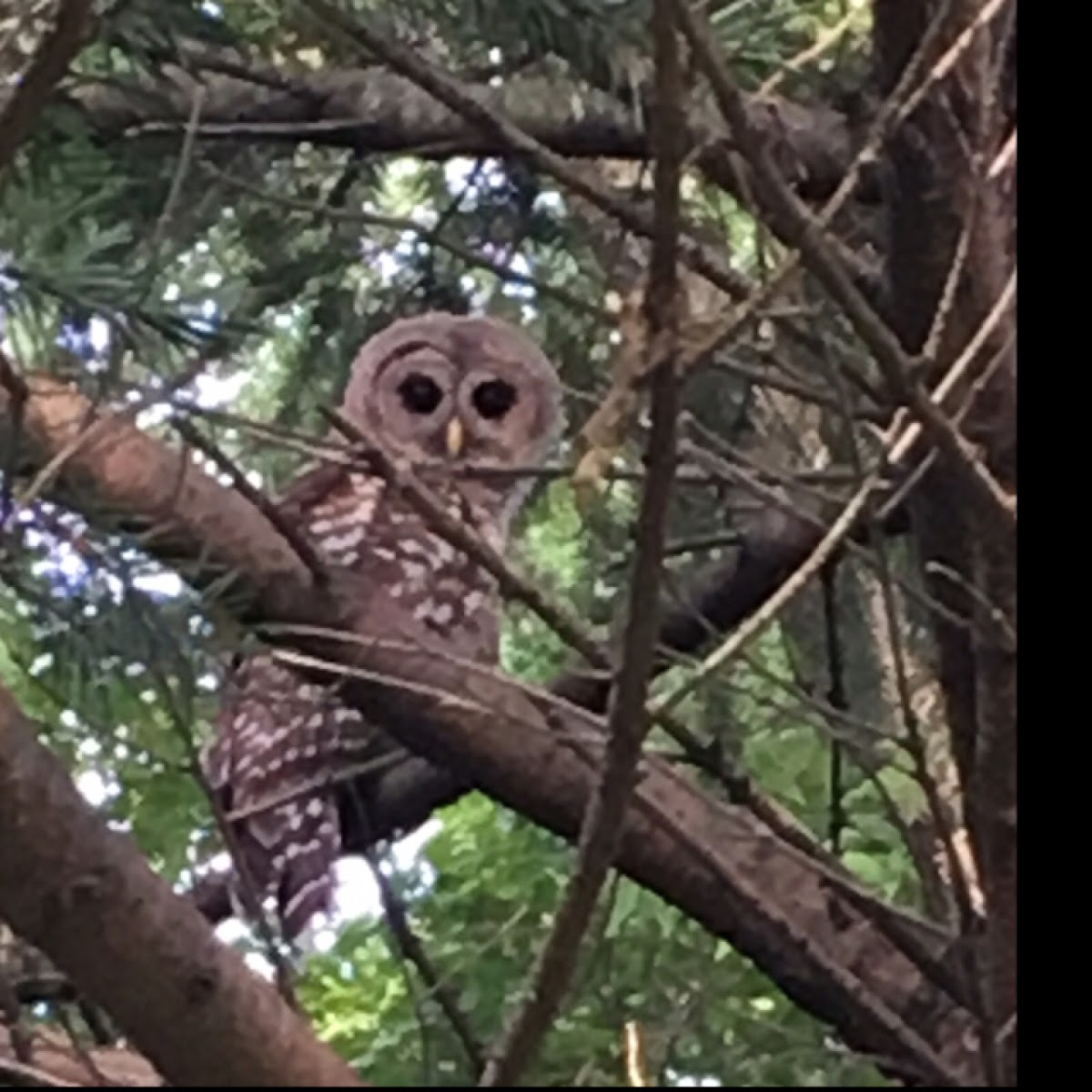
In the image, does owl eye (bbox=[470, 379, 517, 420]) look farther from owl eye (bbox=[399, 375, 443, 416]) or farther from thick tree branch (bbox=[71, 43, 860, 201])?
thick tree branch (bbox=[71, 43, 860, 201])

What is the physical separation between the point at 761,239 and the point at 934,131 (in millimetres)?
144

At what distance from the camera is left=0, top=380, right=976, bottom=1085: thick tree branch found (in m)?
1.69

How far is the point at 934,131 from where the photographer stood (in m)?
1.43

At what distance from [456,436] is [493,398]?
146 mm

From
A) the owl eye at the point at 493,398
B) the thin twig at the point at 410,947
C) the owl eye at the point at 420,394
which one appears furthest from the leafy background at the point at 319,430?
the owl eye at the point at 420,394

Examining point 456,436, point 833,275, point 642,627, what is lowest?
point 642,627

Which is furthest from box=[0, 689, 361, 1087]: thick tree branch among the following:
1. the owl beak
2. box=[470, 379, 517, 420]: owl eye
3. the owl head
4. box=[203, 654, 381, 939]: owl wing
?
the owl beak

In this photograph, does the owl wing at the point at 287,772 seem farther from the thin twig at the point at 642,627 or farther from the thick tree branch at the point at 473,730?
the thin twig at the point at 642,627

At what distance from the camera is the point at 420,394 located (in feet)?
11.0

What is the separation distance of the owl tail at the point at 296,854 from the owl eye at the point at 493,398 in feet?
2.52

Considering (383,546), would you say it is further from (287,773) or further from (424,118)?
(424,118)

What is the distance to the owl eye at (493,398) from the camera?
10.4ft

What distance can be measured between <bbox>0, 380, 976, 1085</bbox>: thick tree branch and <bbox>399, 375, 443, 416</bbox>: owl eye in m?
1.34

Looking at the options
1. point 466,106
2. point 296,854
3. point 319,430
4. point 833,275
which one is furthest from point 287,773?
point 833,275
